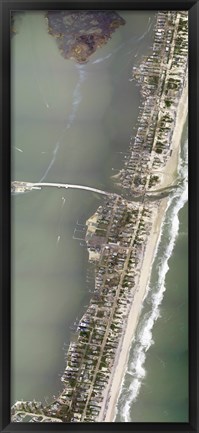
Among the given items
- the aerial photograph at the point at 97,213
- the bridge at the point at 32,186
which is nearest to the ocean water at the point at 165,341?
the aerial photograph at the point at 97,213

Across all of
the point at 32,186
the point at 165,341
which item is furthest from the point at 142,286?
the point at 32,186

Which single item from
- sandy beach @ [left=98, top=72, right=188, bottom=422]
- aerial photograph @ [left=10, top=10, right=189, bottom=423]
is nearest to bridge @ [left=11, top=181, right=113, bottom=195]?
aerial photograph @ [left=10, top=10, right=189, bottom=423]

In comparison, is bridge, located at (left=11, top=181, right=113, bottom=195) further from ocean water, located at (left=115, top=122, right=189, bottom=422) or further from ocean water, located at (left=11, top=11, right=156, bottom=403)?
ocean water, located at (left=115, top=122, right=189, bottom=422)

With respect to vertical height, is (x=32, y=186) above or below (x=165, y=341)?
above

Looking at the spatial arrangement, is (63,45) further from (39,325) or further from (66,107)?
(39,325)

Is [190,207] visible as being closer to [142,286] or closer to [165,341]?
[142,286]

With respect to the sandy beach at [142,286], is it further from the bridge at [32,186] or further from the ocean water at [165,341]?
the bridge at [32,186]
